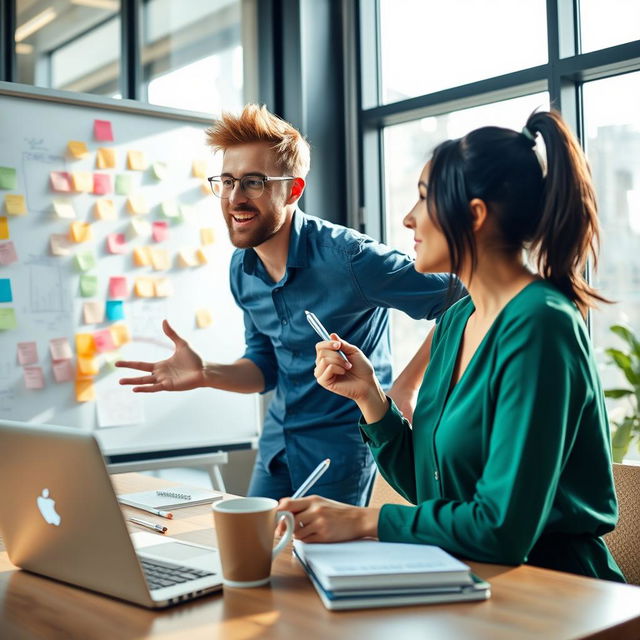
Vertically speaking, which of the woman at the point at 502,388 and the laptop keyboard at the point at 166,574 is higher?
the woman at the point at 502,388

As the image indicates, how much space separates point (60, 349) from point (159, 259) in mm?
473

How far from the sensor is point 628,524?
1.39m

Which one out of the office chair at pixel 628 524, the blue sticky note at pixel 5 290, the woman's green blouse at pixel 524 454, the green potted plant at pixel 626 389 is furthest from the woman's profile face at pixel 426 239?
the blue sticky note at pixel 5 290

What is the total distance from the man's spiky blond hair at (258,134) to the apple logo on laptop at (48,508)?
1300 millimetres

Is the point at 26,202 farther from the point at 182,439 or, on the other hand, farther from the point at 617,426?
the point at 617,426

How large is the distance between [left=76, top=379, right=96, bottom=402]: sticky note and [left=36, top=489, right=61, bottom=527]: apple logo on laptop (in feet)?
5.34

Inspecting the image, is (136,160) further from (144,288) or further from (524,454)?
(524,454)

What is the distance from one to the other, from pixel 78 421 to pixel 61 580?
1621mm

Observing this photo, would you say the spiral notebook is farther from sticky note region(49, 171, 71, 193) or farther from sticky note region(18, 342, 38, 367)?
sticky note region(49, 171, 71, 193)

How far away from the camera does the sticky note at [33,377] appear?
101 inches

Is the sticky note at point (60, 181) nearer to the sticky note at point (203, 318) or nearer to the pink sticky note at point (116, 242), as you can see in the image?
the pink sticky note at point (116, 242)

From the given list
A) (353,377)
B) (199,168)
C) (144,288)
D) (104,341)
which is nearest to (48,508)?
(353,377)

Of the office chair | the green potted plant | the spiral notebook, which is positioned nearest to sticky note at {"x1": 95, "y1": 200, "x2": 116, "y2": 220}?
the spiral notebook

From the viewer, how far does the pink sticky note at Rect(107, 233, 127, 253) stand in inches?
108
